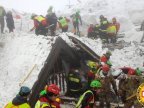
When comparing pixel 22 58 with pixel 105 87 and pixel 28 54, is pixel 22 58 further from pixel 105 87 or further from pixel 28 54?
pixel 105 87

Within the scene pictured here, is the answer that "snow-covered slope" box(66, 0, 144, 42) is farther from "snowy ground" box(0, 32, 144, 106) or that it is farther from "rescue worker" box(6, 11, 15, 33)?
"rescue worker" box(6, 11, 15, 33)

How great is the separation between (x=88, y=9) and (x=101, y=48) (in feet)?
43.1

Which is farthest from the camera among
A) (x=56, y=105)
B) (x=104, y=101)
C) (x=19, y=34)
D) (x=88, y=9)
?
(x=88, y=9)

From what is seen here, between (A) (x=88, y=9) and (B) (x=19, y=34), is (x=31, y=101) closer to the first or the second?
(B) (x=19, y=34)

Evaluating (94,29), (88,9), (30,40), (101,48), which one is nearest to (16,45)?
(30,40)

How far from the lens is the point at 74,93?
14.6 meters

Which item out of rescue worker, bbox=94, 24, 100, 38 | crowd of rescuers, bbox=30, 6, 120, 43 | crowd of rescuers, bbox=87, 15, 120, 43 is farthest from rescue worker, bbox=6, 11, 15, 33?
rescue worker, bbox=94, 24, 100, 38

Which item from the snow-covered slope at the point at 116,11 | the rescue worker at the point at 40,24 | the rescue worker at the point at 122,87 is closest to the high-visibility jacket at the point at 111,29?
the rescue worker at the point at 40,24

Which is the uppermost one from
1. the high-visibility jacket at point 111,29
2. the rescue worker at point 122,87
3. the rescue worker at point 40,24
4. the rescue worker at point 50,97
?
the rescue worker at point 40,24

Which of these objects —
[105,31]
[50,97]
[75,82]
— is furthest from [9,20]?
[50,97]

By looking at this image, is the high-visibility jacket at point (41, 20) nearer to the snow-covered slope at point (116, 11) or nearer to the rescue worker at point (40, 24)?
the rescue worker at point (40, 24)

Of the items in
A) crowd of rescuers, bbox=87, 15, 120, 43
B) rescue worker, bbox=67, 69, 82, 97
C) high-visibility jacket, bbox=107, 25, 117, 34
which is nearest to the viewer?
rescue worker, bbox=67, 69, 82, 97

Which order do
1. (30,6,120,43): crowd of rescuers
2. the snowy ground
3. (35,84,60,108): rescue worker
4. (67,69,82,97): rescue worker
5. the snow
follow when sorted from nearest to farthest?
1. (35,84,60,108): rescue worker
2. (67,69,82,97): rescue worker
3. the snowy ground
4. the snow
5. (30,6,120,43): crowd of rescuers

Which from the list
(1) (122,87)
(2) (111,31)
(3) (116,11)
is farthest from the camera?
(3) (116,11)
